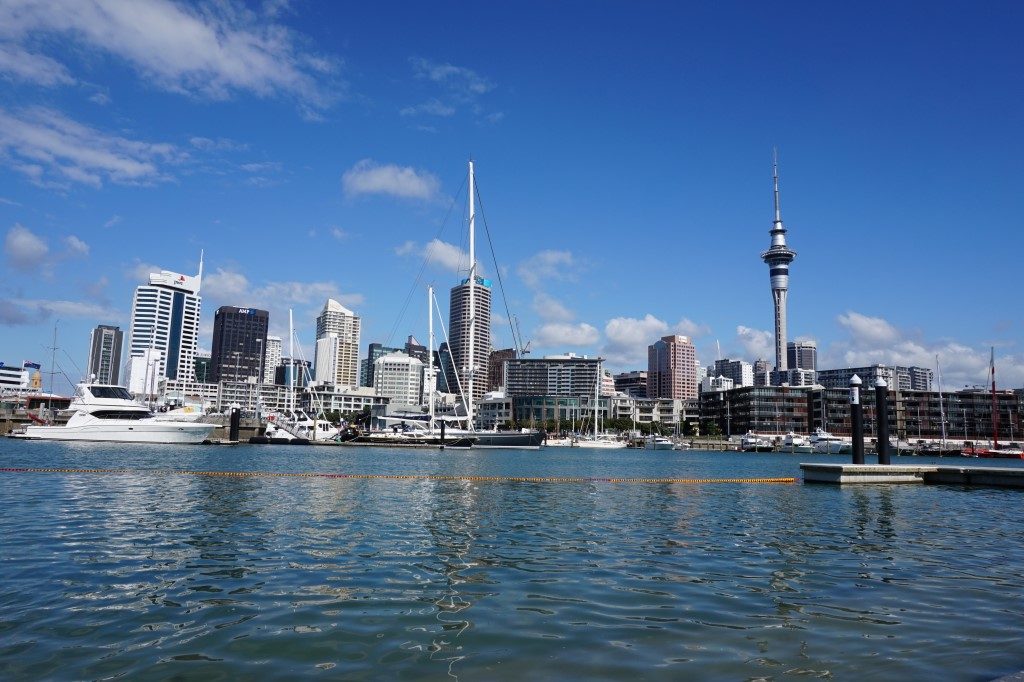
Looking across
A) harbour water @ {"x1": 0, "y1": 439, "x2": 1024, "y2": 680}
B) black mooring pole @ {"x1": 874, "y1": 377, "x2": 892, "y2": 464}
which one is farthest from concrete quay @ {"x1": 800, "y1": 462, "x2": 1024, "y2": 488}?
harbour water @ {"x1": 0, "y1": 439, "x2": 1024, "y2": 680}

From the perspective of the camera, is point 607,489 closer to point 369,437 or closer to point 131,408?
point 131,408

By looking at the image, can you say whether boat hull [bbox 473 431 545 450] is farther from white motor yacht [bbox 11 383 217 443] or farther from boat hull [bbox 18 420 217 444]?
white motor yacht [bbox 11 383 217 443]

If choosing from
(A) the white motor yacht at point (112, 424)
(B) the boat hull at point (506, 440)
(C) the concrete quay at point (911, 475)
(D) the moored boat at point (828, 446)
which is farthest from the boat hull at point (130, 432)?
(D) the moored boat at point (828, 446)

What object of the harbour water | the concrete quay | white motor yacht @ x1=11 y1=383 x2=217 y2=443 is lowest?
the harbour water

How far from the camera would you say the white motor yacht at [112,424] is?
9956 centimetres

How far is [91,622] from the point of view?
36.7 feet

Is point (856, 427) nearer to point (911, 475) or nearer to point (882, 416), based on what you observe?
point (882, 416)

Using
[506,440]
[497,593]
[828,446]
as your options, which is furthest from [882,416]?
[828,446]

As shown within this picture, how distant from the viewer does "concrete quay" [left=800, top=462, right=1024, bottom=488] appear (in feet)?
150

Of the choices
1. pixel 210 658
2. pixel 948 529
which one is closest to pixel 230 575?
pixel 210 658

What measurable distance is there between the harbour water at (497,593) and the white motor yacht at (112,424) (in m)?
81.2

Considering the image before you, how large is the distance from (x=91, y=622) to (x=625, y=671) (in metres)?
8.26

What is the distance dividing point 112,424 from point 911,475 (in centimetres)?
9726

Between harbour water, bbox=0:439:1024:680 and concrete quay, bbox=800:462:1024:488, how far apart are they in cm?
1774
